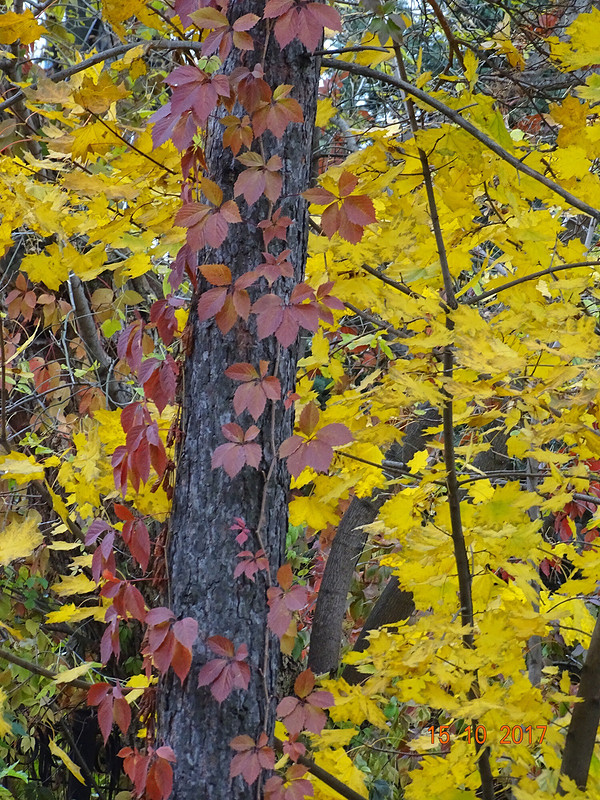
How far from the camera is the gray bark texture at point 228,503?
1163 mm

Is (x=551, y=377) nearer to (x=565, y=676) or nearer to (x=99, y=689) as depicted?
(x=565, y=676)

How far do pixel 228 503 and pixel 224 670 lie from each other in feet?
0.87

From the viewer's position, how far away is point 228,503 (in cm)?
121

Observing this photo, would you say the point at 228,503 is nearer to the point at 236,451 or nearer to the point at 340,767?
the point at 236,451

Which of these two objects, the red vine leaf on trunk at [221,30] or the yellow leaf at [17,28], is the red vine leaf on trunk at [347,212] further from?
the yellow leaf at [17,28]

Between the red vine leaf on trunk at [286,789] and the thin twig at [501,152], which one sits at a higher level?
the thin twig at [501,152]

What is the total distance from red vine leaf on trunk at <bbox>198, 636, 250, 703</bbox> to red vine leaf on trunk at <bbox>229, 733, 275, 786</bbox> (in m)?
0.07

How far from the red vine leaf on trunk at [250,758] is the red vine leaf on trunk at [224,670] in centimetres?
7

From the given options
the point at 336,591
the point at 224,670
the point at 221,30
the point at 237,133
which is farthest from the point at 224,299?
the point at 336,591

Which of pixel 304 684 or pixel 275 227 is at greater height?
pixel 275 227

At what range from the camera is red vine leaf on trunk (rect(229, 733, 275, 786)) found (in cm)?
109

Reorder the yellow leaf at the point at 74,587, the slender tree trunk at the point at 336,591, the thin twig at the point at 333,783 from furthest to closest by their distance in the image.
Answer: the slender tree trunk at the point at 336,591 < the yellow leaf at the point at 74,587 < the thin twig at the point at 333,783

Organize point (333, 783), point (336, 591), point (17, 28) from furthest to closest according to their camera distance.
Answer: point (336, 591) < point (333, 783) < point (17, 28)

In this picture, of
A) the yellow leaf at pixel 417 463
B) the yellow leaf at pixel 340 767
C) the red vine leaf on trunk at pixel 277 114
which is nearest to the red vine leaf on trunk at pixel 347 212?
the red vine leaf on trunk at pixel 277 114
